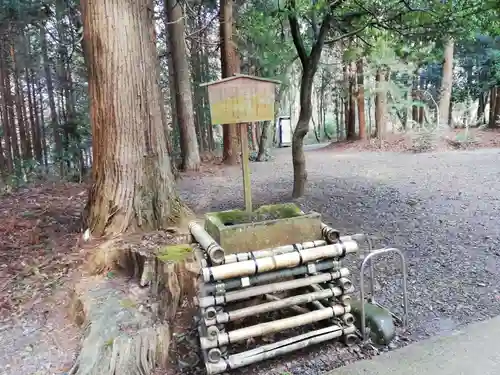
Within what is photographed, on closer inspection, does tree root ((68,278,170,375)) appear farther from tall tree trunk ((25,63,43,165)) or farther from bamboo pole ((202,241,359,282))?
tall tree trunk ((25,63,43,165))

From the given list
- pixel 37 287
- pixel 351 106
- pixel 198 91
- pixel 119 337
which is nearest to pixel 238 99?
pixel 119 337

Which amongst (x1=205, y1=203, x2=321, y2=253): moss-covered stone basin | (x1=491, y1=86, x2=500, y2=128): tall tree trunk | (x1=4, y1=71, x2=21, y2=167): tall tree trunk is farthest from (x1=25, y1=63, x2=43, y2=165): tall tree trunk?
(x1=491, y1=86, x2=500, y2=128): tall tree trunk

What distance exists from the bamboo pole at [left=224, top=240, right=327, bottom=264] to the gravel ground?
2.32ft

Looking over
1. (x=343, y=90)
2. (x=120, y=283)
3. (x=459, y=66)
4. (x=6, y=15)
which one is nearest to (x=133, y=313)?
(x=120, y=283)

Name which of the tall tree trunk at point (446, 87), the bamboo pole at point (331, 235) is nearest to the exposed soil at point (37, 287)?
the bamboo pole at point (331, 235)

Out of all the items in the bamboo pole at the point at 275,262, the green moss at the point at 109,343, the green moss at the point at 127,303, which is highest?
the bamboo pole at the point at 275,262

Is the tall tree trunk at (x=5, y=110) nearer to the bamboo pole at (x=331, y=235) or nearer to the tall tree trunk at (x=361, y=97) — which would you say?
the bamboo pole at (x=331, y=235)

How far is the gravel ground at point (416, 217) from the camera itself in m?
2.91

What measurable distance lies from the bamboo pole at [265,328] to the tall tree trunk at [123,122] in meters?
1.74

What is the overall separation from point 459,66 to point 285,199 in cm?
1350

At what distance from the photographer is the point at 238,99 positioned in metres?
2.55

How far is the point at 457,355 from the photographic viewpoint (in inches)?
93.4

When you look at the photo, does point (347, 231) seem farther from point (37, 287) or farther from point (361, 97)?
point (361, 97)

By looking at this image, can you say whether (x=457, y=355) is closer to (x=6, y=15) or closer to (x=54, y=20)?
(x=6, y=15)
